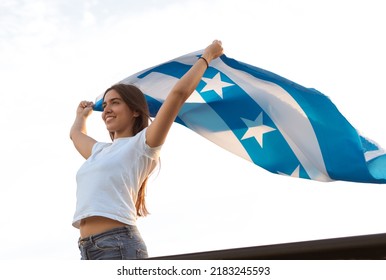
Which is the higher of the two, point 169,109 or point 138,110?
point 138,110

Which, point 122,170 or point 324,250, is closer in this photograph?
point 324,250

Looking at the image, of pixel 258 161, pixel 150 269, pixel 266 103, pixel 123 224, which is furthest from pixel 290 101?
pixel 150 269

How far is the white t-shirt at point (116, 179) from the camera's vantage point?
11.2 ft

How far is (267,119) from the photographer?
529 centimetres

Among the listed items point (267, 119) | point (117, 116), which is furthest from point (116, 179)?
point (267, 119)

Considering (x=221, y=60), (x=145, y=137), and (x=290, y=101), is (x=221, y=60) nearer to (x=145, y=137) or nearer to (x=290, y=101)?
(x=290, y=101)

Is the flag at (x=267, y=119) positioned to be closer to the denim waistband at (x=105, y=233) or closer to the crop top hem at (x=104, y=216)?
the crop top hem at (x=104, y=216)

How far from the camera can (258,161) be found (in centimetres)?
525

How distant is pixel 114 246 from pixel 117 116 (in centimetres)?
93

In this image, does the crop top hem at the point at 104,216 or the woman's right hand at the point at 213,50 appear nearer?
the crop top hem at the point at 104,216

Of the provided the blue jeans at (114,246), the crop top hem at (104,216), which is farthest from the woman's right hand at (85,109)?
the blue jeans at (114,246)

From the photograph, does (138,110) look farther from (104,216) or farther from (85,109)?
(85,109)

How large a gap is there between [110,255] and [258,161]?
2.27m

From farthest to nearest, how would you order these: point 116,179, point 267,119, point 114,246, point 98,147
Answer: point 267,119 < point 98,147 < point 116,179 < point 114,246
